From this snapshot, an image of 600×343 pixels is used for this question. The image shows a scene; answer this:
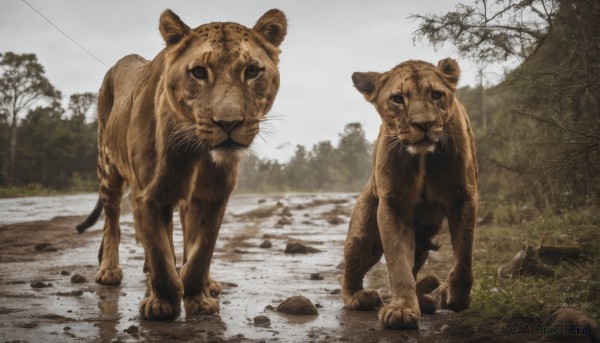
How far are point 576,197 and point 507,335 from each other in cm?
474

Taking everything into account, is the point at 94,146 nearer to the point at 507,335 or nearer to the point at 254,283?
the point at 254,283

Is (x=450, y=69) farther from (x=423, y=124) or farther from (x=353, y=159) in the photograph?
(x=353, y=159)

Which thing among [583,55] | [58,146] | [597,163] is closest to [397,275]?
[583,55]

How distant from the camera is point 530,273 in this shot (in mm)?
4949

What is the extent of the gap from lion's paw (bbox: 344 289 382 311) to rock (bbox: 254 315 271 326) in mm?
829

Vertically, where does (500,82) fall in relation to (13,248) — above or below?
above

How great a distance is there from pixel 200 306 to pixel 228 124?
141 cm

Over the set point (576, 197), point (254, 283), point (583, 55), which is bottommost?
point (254, 283)

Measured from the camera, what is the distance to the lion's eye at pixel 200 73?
3.61m

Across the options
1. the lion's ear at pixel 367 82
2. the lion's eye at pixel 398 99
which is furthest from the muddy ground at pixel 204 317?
the lion's ear at pixel 367 82

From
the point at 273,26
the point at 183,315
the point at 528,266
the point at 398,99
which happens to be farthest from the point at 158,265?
the point at 528,266

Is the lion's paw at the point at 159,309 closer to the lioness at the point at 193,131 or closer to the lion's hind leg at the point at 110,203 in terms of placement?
the lioness at the point at 193,131

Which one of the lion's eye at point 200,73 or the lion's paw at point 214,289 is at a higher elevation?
the lion's eye at point 200,73

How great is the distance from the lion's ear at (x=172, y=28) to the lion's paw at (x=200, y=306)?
1691 millimetres
